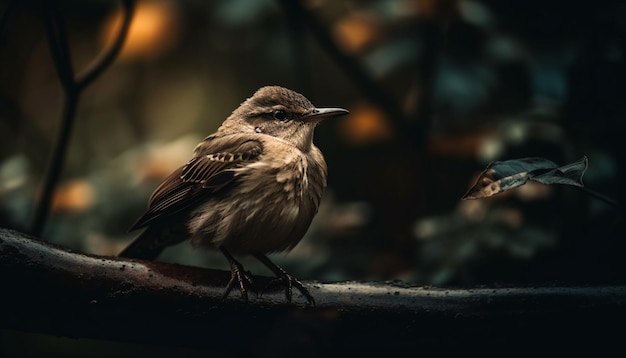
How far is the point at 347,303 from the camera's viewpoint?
6.82 ft

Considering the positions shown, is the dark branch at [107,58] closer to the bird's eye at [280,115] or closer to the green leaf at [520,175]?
the bird's eye at [280,115]

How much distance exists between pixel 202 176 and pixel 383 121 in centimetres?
143

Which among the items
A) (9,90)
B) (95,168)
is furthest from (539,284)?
(9,90)

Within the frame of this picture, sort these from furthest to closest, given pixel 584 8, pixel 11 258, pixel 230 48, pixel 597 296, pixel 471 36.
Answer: pixel 230 48, pixel 471 36, pixel 584 8, pixel 597 296, pixel 11 258

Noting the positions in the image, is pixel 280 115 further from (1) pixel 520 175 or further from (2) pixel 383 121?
(2) pixel 383 121

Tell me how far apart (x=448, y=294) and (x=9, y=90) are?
2.96 metres

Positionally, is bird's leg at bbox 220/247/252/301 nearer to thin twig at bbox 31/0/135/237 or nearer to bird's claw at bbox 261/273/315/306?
bird's claw at bbox 261/273/315/306

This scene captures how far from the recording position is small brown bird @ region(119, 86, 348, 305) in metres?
2.25

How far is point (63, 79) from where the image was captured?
2703 mm

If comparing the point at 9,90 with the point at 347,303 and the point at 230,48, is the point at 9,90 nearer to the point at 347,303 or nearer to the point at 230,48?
the point at 230,48

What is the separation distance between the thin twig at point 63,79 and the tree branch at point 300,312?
2.79 feet

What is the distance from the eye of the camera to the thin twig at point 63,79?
2.69 meters

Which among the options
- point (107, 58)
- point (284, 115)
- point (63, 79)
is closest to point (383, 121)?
point (284, 115)

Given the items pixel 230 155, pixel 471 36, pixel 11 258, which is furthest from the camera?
pixel 471 36
